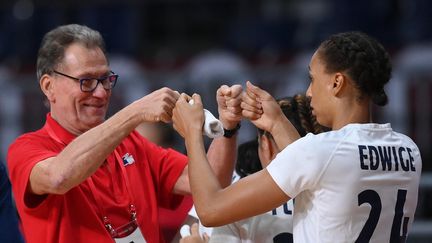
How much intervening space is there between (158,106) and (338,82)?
665 millimetres

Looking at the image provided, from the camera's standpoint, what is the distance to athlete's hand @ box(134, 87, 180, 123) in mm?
3381

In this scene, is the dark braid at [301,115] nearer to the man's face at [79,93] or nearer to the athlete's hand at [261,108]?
the athlete's hand at [261,108]

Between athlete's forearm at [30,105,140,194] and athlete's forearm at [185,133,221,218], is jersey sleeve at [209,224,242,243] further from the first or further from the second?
athlete's forearm at [30,105,140,194]

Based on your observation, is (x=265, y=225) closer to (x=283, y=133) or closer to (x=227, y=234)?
(x=227, y=234)

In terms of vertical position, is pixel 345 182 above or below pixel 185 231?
above

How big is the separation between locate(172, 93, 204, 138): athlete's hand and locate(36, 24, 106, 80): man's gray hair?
1.91ft

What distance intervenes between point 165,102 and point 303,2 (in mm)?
7587

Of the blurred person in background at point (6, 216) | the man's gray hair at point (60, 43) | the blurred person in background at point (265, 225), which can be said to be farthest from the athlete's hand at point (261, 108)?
the blurred person in background at point (6, 216)

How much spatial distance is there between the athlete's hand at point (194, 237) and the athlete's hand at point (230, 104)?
0.45 m

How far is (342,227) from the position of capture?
316 cm

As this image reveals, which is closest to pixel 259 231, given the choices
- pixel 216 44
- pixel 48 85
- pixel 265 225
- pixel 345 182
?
pixel 265 225

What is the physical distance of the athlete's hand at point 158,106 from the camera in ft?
11.1

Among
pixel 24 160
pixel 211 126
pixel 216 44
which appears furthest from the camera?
pixel 216 44

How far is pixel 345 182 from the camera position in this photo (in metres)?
3.15
